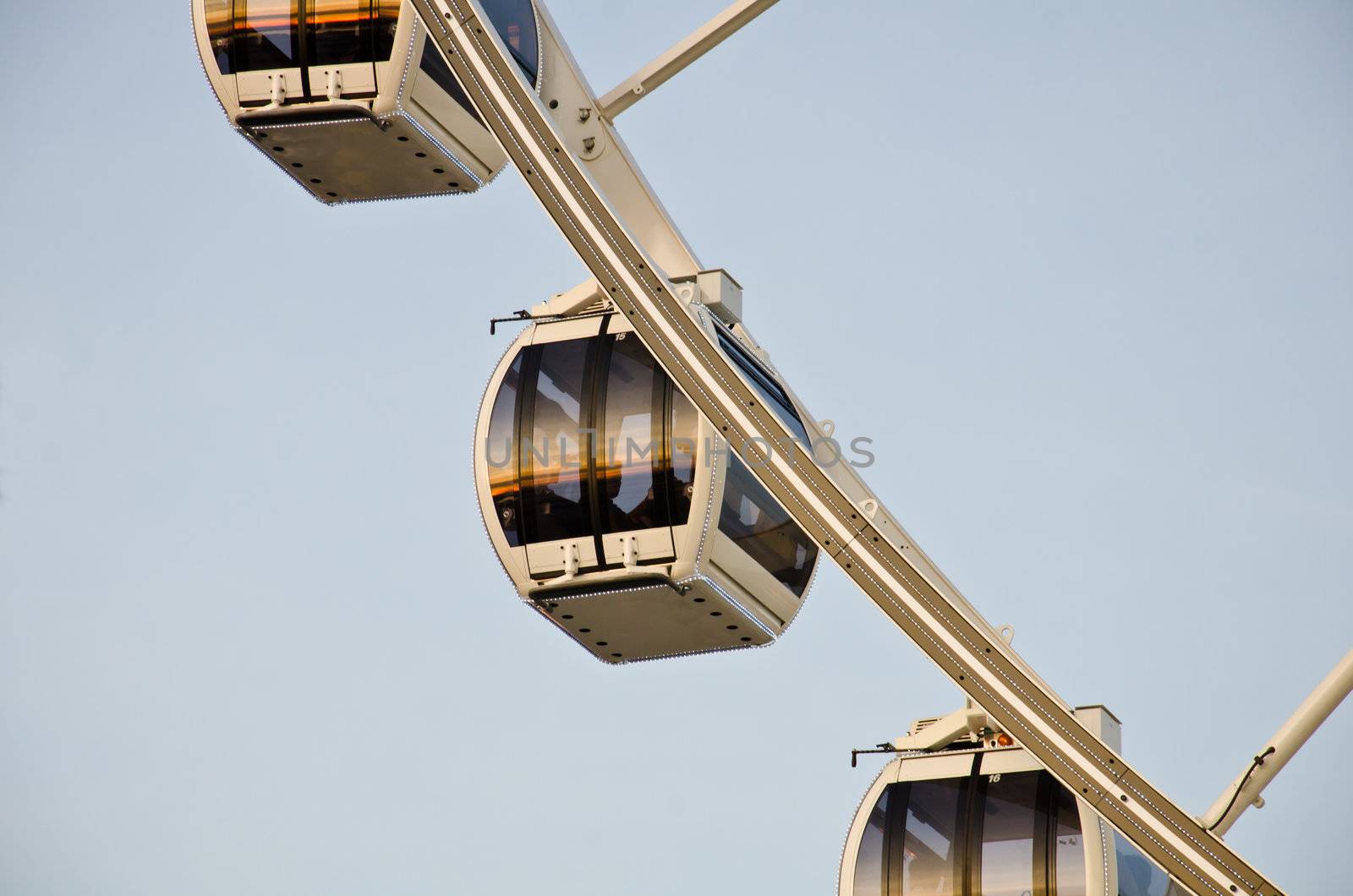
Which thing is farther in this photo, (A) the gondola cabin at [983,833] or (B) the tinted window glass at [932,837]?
(B) the tinted window glass at [932,837]

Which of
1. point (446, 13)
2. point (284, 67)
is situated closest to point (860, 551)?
point (446, 13)

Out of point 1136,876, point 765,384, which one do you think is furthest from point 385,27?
point 1136,876

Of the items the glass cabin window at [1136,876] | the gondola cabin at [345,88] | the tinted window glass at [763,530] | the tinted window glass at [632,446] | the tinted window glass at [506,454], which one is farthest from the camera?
the glass cabin window at [1136,876]

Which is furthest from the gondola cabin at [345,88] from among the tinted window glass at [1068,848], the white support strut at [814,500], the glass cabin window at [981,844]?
the tinted window glass at [1068,848]

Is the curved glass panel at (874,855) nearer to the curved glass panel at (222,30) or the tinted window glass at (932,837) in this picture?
the tinted window glass at (932,837)

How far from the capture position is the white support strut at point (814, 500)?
21.8m

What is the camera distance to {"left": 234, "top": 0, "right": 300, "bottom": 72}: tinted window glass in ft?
83.8

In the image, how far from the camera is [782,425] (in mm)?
22594

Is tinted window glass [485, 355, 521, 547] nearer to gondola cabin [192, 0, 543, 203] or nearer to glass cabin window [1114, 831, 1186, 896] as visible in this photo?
gondola cabin [192, 0, 543, 203]

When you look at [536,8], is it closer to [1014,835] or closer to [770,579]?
[770,579]

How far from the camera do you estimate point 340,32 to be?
83.4ft

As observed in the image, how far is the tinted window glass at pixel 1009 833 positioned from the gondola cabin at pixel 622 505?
283 centimetres

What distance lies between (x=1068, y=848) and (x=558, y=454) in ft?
18.9

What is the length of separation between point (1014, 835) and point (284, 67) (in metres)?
9.26
